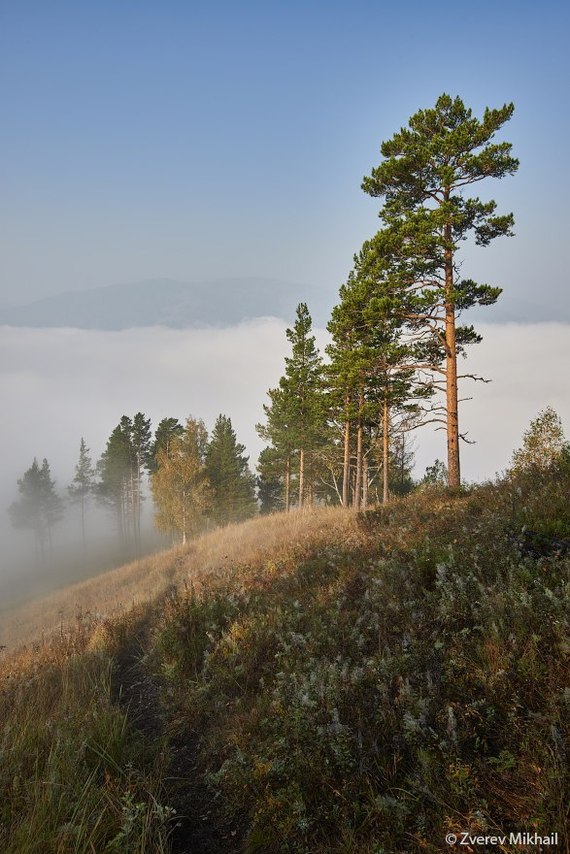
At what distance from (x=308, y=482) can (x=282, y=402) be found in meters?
11.0

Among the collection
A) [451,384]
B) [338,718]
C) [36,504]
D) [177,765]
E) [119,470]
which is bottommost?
[36,504]

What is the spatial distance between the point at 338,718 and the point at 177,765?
192 cm

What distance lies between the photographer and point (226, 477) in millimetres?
49250

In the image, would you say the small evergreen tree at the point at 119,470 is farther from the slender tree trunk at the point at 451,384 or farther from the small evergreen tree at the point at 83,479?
the slender tree trunk at the point at 451,384

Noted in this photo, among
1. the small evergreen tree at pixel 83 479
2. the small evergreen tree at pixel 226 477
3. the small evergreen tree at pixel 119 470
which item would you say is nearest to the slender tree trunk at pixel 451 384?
the small evergreen tree at pixel 226 477

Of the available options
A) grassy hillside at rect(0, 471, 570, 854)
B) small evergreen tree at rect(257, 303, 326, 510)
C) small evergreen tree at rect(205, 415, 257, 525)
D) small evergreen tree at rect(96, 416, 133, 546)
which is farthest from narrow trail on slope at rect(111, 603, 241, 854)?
small evergreen tree at rect(96, 416, 133, 546)

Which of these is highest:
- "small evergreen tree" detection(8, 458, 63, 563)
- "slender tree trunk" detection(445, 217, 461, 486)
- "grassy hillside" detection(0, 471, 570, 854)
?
"slender tree trunk" detection(445, 217, 461, 486)

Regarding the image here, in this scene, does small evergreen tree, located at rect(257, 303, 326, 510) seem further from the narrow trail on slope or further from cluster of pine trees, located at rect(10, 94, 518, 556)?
the narrow trail on slope

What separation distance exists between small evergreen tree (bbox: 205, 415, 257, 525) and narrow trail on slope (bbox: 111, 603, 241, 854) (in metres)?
41.4

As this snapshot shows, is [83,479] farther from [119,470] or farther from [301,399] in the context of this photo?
[301,399]

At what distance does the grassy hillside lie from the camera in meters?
2.82

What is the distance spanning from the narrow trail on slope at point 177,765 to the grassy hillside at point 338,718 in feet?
0.07

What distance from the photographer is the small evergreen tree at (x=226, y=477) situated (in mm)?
49062

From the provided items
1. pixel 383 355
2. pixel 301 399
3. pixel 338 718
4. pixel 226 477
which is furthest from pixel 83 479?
pixel 338 718
